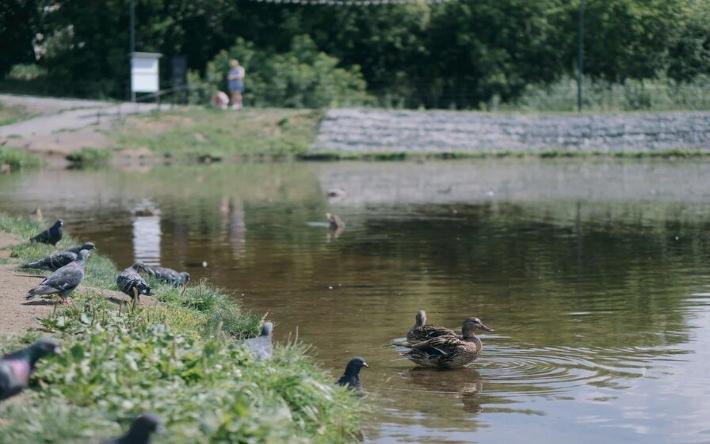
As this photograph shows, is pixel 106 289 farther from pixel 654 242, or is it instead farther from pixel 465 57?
pixel 465 57

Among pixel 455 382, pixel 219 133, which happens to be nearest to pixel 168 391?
pixel 455 382

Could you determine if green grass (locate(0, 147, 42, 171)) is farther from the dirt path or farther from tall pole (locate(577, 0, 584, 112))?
the dirt path

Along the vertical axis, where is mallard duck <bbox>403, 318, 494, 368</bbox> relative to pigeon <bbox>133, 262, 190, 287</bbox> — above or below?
below

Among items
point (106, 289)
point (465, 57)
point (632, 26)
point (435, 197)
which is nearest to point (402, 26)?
point (465, 57)

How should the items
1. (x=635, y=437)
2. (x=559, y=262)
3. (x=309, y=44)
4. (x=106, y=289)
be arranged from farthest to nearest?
1. (x=309, y=44)
2. (x=559, y=262)
3. (x=106, y=289)
4. (x=635, y=437)

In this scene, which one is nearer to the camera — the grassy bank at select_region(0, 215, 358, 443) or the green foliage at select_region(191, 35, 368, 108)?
the grassy bank at select_region(0, 215, 358, 443)

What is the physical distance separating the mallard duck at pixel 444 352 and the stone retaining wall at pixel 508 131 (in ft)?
106

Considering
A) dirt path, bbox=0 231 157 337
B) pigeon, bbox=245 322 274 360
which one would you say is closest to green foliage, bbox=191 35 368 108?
dirt path, bbox=0 231 157 337

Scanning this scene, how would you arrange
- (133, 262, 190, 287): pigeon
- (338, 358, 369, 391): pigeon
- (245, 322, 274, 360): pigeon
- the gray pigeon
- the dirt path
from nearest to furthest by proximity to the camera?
(245, 322, 274, 360): pigeon < (338, 358, 369, 391): pigeon < the dirt path < the gray pigeon < (133, 262, 190, 287): pigeon

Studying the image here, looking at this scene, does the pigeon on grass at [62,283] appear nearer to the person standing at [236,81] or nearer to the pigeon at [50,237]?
the pigeon at [50,237]

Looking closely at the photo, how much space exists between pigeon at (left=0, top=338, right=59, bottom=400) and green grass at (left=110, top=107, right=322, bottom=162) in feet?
113

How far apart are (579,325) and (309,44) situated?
39318 millimetres

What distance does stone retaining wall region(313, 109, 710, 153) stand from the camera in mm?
46219

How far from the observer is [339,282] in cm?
1898
